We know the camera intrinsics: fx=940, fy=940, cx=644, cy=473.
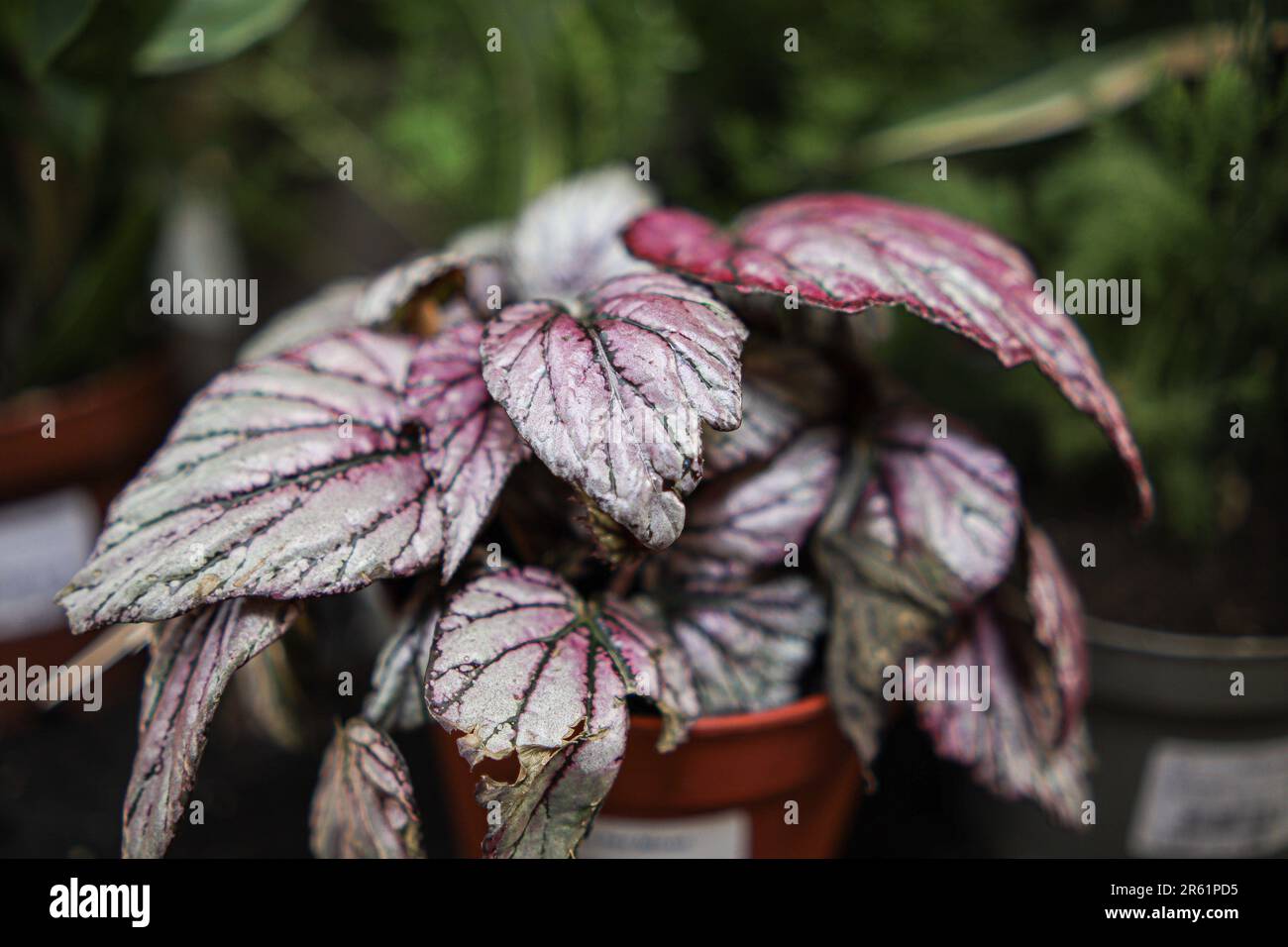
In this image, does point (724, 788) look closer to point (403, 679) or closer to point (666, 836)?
point (666, 836)

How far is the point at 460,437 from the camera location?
49 centimetres

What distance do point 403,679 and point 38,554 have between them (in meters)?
0.55

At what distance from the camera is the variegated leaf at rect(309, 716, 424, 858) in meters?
0.46

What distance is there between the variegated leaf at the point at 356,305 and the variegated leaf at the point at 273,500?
3cm

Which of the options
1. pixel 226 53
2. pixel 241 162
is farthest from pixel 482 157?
pixel 241 162

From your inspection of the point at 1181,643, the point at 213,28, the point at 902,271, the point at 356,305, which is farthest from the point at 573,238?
the point at 1181,643

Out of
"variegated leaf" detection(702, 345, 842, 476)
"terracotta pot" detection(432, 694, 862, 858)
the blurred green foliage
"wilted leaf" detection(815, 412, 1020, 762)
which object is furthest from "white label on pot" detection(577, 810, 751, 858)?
the blurred green foliage

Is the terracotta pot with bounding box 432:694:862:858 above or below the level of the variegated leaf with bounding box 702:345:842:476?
below

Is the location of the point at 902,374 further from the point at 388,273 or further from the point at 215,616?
the point at 215,616

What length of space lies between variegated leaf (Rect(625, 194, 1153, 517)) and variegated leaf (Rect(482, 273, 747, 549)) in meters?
0.04

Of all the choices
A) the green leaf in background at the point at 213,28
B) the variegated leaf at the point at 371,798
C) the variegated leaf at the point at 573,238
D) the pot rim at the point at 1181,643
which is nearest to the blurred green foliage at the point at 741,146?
the green leaf in background at the point at 213,28

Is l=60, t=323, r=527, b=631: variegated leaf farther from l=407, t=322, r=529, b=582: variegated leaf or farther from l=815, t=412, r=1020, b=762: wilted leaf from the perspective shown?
l=815, t=412, r=1020, b=762: wilted leaf

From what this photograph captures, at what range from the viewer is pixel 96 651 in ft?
1.90

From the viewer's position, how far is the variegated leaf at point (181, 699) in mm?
446
